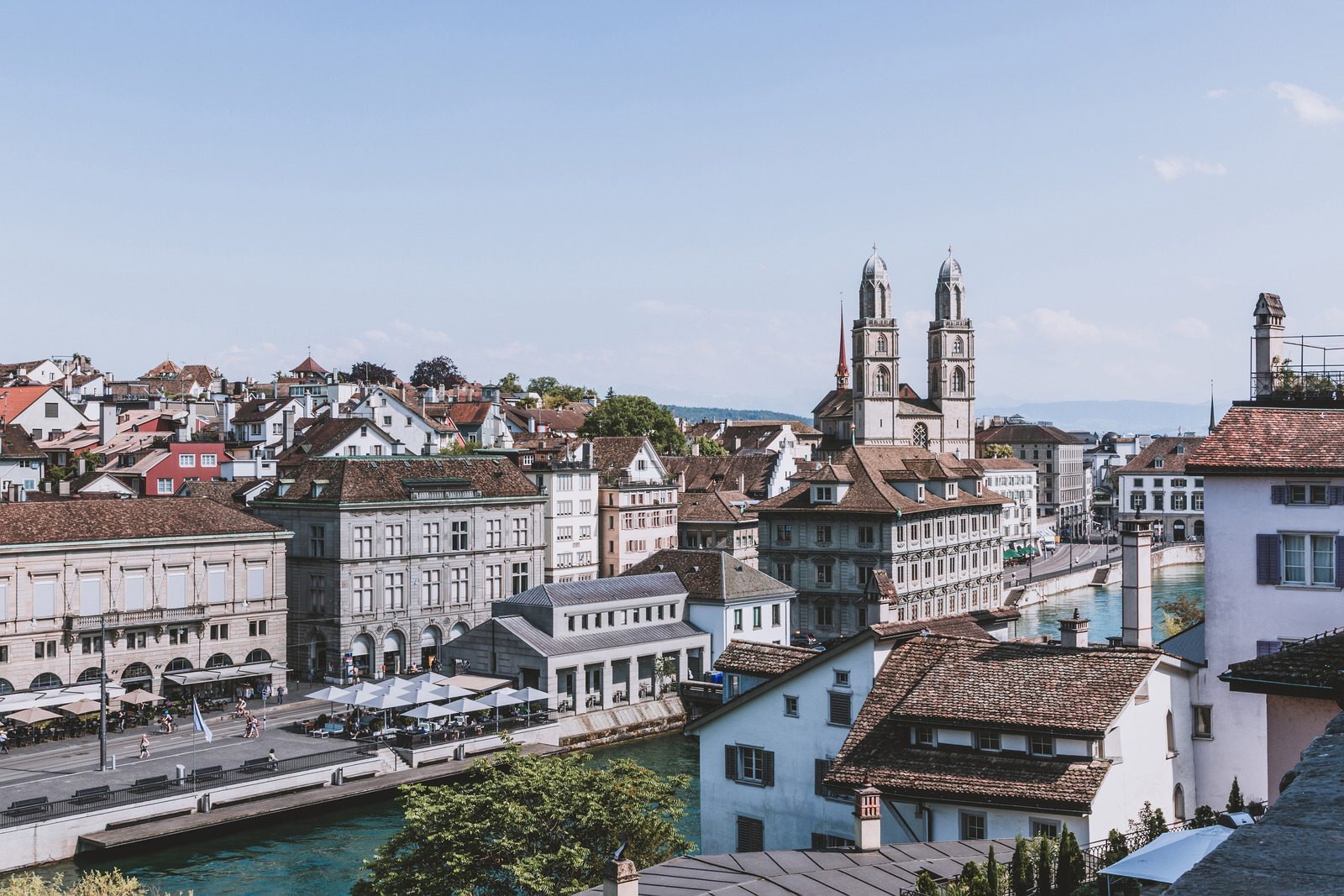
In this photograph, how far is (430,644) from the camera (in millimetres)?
72875

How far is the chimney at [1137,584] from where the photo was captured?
28766mm

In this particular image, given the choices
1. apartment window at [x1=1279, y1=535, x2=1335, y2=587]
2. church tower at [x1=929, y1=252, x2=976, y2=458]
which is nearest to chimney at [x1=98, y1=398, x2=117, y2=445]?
church tower at [x1=929, y1=252, x2=976, y2=458]

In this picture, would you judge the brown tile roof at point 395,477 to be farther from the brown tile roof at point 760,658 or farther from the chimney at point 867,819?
the chimney at point 867,819

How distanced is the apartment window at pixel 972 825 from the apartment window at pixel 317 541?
51.1 metres

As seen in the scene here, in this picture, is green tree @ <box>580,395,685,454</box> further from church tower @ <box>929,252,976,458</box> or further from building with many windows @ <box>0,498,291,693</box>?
building with many windows @ <box>0,498,291,693</box>

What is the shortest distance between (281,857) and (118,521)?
25766 millimetres

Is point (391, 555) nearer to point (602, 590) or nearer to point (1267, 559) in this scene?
point (602, 590)

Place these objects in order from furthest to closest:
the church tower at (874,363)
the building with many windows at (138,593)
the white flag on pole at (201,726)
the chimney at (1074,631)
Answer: the church tower at (874,363), the building with many windows at (138,593), the white flag on pole at (201,726), the chimney at (1074,631)

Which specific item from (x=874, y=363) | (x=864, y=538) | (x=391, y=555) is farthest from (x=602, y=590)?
(x=874, y=363)

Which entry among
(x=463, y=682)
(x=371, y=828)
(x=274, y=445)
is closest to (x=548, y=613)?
(x=463, y=682)

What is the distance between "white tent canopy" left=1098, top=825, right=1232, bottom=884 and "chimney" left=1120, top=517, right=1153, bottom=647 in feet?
49.7

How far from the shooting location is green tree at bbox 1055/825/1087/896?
57.0ft

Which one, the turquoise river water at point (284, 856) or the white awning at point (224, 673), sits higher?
the white awning at point (224, 673)

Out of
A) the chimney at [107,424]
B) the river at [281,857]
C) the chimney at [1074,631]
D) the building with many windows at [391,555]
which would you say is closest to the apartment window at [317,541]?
the building with many windows at [391,555]
